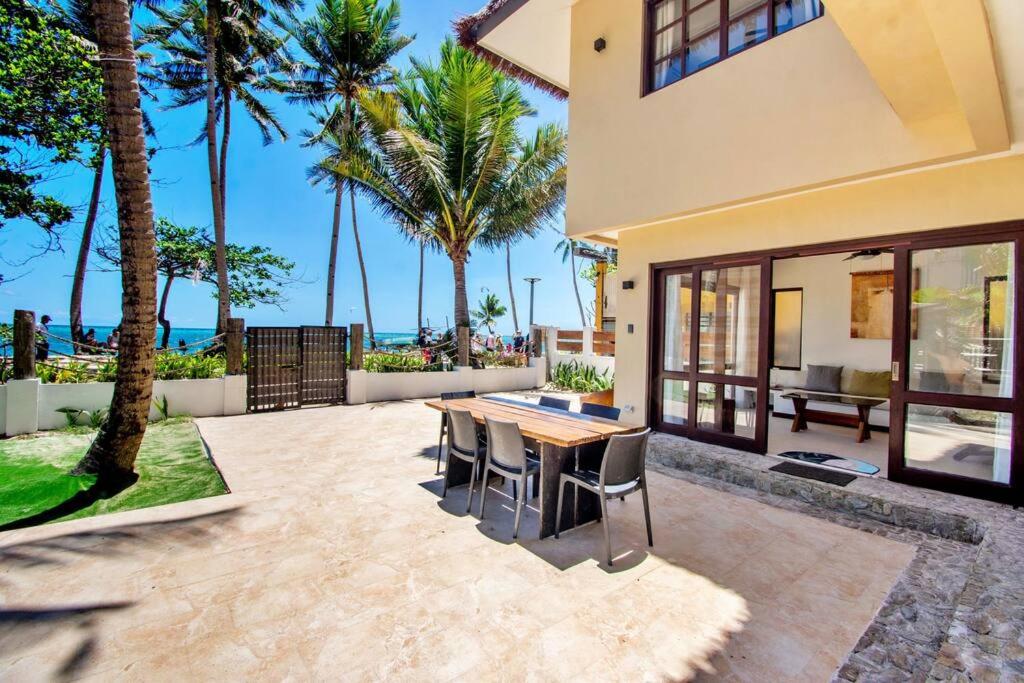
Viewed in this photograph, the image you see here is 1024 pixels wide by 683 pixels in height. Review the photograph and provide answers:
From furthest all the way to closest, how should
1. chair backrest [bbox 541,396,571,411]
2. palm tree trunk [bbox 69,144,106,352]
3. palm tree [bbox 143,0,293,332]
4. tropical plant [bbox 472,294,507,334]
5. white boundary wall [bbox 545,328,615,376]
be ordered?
tropical plant [bbox 472,294,507,334], palm tree trunk [bbox 69,144,106,352], palm tree [bbox 143,0,293,332], white boundary wall [bbox 545,328,615,376], chair backrest [bbox 541,396,571,411]

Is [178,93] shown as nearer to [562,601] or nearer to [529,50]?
[529,50]

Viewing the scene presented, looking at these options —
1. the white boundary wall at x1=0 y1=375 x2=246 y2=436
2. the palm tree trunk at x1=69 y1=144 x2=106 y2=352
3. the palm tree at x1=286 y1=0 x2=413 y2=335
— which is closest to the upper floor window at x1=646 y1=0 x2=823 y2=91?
the white boundary wall at x1=0 y1=375 x2=246 y2=436

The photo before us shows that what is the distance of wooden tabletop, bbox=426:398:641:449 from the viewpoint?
11.1 feet

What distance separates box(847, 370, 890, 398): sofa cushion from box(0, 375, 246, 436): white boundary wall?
10.2 m

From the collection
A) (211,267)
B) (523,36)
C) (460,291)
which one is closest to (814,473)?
(523,36)

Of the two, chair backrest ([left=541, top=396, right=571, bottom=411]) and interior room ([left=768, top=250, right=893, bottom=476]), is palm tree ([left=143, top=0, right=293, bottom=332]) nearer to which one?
chair backrest ([left=541, top=396, right=571, bottom=411])

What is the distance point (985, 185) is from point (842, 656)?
4071 millimetres

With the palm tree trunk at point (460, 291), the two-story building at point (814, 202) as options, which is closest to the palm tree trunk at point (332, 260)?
the palm tree trunk at point (460, 291)

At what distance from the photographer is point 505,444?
3650 millimetres

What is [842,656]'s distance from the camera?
7.32ft

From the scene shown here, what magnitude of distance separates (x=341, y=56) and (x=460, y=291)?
9.85m

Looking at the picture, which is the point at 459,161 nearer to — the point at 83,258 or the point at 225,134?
the point at 225,134

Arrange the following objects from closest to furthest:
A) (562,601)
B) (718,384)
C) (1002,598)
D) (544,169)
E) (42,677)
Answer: (42,677) → (1002,598) → (562,601) → (718,384) → (544,169)

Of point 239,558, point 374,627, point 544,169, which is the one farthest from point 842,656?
point 544,169
